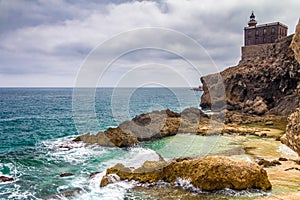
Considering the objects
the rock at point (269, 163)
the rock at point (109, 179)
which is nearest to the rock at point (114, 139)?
the rock at point (109, 179)

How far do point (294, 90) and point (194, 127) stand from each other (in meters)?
26.5

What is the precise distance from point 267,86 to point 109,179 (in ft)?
172

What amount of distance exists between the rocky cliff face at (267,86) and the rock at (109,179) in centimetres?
4195

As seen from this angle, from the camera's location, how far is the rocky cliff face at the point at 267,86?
177 feet

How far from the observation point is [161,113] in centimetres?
4456

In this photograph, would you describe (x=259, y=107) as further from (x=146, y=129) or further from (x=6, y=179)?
(x=6, y=179)

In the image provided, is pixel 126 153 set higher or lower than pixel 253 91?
lower

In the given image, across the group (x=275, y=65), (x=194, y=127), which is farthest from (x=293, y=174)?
(x=275, y=65)

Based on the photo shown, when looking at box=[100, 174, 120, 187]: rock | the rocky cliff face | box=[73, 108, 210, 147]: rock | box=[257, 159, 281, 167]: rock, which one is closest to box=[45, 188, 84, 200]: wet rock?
box=[100, 174, 120, 187]: rock

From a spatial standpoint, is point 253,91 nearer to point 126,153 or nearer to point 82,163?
point 126,153

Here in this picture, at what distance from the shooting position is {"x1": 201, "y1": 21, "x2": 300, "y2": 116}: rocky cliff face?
177 ft

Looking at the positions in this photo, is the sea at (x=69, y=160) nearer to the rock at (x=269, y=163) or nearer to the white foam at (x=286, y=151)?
the white foam at (x=286, y=151)

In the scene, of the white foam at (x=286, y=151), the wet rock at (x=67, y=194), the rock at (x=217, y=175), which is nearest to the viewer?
the rock at (x=217, y=175)

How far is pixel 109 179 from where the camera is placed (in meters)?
18.5
